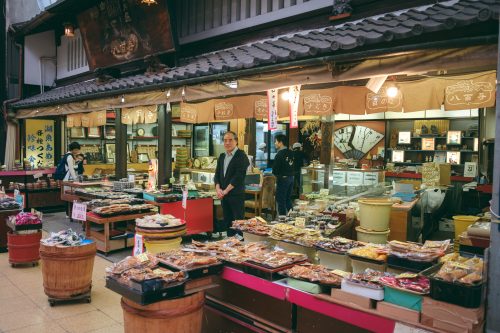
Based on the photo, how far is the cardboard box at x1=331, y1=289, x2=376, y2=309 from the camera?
3.70 metres

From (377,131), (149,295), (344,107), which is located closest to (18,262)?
(149,295)

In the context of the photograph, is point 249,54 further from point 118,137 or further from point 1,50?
point 1,50

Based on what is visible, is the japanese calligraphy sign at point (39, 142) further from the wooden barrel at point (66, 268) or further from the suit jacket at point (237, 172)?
the wooden barrel at point (66, 268)

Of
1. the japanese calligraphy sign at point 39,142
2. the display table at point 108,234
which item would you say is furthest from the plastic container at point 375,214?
the japanese calligraphy sign at point 39,142

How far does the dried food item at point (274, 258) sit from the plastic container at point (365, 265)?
598 mm

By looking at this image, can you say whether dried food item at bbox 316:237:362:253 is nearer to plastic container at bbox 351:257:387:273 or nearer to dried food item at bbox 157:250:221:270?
plastic container at bbox 351:257:387:273

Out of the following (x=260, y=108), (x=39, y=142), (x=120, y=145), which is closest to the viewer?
(x=260, y=108)

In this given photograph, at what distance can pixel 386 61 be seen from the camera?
540 cm

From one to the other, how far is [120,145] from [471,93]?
34.2 feet

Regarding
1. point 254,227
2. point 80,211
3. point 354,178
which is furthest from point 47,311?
point 354,178

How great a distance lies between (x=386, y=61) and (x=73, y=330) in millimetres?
5732

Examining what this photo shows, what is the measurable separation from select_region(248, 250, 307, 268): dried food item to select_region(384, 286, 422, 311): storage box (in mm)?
1279

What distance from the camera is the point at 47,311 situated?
20.6ft

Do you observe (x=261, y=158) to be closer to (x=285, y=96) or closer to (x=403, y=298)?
(x=285, y=96)
